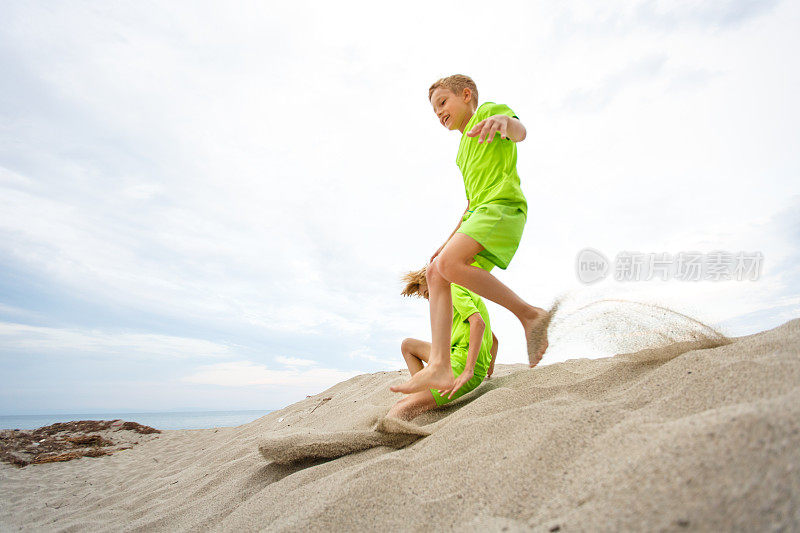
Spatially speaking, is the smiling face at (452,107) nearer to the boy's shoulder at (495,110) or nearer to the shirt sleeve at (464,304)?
the boy's shoulder at (495,110)

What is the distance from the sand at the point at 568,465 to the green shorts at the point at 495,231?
682mm

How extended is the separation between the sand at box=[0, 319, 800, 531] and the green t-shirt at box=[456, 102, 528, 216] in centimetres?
101

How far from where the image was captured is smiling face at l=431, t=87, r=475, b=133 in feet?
9.13

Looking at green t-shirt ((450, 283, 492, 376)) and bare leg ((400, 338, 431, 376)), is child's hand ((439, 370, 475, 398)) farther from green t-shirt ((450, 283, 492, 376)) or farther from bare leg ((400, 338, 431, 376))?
bare leg ((400, 338, 431, 376))

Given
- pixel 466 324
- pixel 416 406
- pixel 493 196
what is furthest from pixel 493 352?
pixel 493 196

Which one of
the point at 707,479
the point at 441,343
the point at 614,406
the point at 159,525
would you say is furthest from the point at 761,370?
the point at 159,525

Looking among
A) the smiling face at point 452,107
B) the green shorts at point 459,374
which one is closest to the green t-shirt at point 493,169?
the smiling face at point 452,107

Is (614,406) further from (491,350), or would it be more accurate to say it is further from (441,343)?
(491,350)

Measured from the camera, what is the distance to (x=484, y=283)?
2164 mm

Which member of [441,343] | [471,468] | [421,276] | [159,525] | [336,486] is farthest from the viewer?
[421,276]

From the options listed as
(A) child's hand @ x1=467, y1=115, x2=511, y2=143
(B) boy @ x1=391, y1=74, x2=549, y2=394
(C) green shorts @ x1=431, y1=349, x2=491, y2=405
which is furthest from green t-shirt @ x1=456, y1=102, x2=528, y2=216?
(C) green shorts @ x1=431, y1=349, x2=491, y2=405

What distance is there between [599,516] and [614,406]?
2.04ft

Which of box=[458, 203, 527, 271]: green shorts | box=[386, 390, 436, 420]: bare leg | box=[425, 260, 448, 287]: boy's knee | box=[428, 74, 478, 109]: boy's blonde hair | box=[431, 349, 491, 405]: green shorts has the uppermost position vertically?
box=[428, 74, 478, 109]: boy's blonde hair

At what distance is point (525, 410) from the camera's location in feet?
4.96
